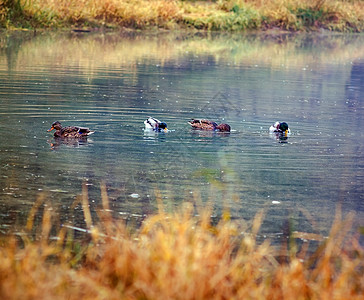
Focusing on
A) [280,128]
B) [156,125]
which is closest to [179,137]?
[156,125]

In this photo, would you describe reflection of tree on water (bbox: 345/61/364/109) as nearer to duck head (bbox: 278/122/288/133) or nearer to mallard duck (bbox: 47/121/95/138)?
duck head (bbox: 278/122/288/133)

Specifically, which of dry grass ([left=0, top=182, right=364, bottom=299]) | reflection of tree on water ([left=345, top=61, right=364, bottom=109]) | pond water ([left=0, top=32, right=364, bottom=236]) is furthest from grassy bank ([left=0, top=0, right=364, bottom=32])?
dry grass ([left=0, top=182, right=364, bottom=299])

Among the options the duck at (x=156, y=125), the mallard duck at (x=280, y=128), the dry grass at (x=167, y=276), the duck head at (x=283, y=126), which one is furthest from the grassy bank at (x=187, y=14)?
the dry grass at (x=167, y=276)

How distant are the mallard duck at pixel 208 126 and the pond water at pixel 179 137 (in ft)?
0.41

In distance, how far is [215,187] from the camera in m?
10.0

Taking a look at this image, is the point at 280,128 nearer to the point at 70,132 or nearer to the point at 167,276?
the point at 70,132

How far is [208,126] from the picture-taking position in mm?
14227

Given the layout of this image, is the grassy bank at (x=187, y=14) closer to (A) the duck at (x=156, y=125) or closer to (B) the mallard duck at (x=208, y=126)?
(B) the mallard duck at (x=208, y=126)

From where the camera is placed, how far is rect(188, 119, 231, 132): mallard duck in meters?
14.2

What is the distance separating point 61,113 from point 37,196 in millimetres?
6762

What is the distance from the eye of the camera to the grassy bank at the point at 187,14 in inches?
1484

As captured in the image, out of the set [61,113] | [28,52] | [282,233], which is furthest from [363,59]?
[282,233]

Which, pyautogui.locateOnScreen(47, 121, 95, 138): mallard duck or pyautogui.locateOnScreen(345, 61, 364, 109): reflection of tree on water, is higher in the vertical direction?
pyautogui.locateOnScreen(47, 121, 95, 138): mallard duck

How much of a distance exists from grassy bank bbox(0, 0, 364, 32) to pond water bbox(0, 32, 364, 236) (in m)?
8.52
